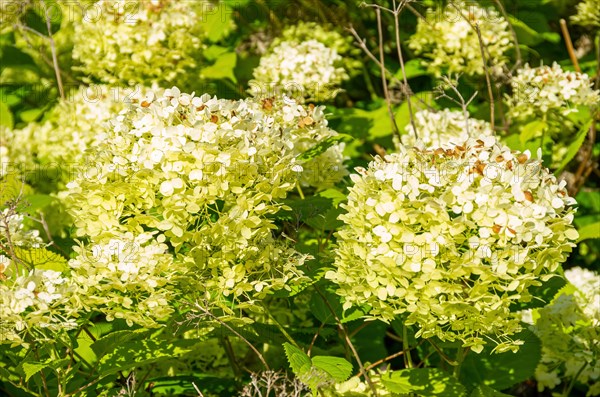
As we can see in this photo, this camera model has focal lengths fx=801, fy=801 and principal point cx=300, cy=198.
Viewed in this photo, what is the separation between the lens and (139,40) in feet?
11.9

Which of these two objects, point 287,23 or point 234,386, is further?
point 287,23

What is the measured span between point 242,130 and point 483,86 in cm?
227

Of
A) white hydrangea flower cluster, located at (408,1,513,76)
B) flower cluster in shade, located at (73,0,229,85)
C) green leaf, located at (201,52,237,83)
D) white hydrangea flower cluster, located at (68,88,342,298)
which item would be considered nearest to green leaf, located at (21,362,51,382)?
white hydrangea flower cluster, located at (68,88,342,298)

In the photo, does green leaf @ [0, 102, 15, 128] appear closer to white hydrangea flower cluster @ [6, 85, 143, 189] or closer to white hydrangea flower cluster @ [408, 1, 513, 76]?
white hydrangea flower cluster @ [6, 85, 143, 189]

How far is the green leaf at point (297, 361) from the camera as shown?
2121 millimetres

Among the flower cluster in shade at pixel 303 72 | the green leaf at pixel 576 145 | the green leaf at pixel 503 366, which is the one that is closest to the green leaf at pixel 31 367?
the green leaf at pixel 503 366

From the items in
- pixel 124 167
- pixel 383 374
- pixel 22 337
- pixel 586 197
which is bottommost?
pixel 586 197

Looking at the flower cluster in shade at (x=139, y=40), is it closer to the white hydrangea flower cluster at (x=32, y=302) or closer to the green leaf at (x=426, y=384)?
the white hydrangea flower cluster at (x=32, y=302)

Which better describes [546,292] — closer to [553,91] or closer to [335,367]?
[335,367]

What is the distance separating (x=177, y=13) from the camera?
3.73 m

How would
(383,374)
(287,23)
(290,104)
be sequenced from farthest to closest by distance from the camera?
(287,23) < (290,104) < (383,374)

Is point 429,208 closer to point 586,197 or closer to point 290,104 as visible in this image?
point 290,104

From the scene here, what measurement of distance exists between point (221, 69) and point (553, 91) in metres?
1.56

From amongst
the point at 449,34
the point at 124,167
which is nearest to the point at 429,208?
the point at 124,167
